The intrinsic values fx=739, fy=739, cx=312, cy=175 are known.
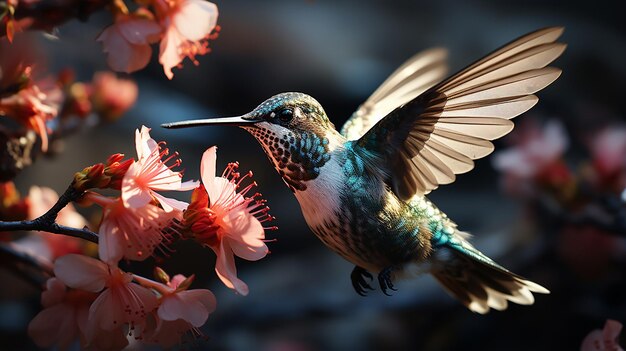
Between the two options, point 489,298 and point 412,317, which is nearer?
point 489,298

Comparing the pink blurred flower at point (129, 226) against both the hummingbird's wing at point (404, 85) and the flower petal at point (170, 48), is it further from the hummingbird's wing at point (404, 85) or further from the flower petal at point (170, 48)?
the hummingbird's wing at point (404, 85)

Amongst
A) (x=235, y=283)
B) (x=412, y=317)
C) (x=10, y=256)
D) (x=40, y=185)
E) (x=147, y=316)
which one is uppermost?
(x=235, y=283)

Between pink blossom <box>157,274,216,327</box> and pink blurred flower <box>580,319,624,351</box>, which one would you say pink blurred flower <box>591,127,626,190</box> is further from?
pink blossom <box>157,274,216,327</box>

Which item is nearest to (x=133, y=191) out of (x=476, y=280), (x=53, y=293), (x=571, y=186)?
(x=53, y=293)

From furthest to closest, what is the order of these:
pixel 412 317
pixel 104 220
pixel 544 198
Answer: pixel 412 317, pixel 544 198, pixel 104 220

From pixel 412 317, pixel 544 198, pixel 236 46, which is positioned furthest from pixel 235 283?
pixel 236 46

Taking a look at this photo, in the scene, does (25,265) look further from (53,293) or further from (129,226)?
(129,226)

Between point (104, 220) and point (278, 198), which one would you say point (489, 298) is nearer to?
point (104, 220)
